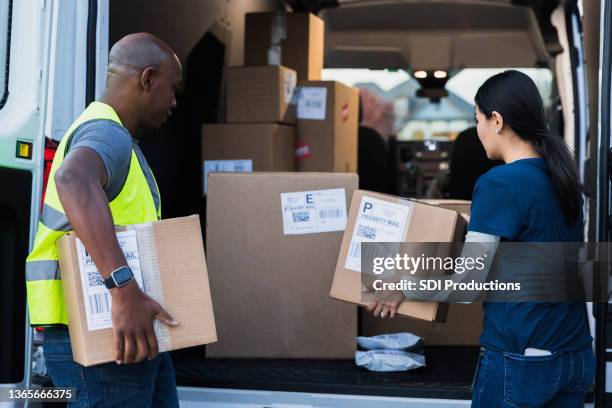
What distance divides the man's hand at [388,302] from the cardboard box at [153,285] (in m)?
0.62

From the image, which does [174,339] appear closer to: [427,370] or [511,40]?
[427,370]

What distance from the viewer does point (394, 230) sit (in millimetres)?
2537

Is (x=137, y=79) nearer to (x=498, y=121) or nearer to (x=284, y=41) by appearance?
(x=498, y=121)

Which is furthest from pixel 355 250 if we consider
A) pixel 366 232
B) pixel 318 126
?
pixel 318 126

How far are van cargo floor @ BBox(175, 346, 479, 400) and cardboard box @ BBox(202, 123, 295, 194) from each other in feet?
3.48

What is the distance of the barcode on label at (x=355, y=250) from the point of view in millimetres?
2600

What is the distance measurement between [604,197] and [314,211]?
1118 mm

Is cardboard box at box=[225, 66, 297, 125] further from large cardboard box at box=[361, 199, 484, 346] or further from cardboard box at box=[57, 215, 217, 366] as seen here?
cardboard box at box=[57, 215, 217, 366]

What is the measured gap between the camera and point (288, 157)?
4.09 metres

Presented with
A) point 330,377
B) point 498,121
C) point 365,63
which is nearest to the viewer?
point 498,121

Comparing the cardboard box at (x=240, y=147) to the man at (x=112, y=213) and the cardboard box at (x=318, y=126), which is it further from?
the man at (x=112, y=213)

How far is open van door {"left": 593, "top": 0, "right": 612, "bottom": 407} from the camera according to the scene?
2.42 m

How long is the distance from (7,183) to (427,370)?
1542 mm

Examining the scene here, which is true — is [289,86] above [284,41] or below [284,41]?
below
